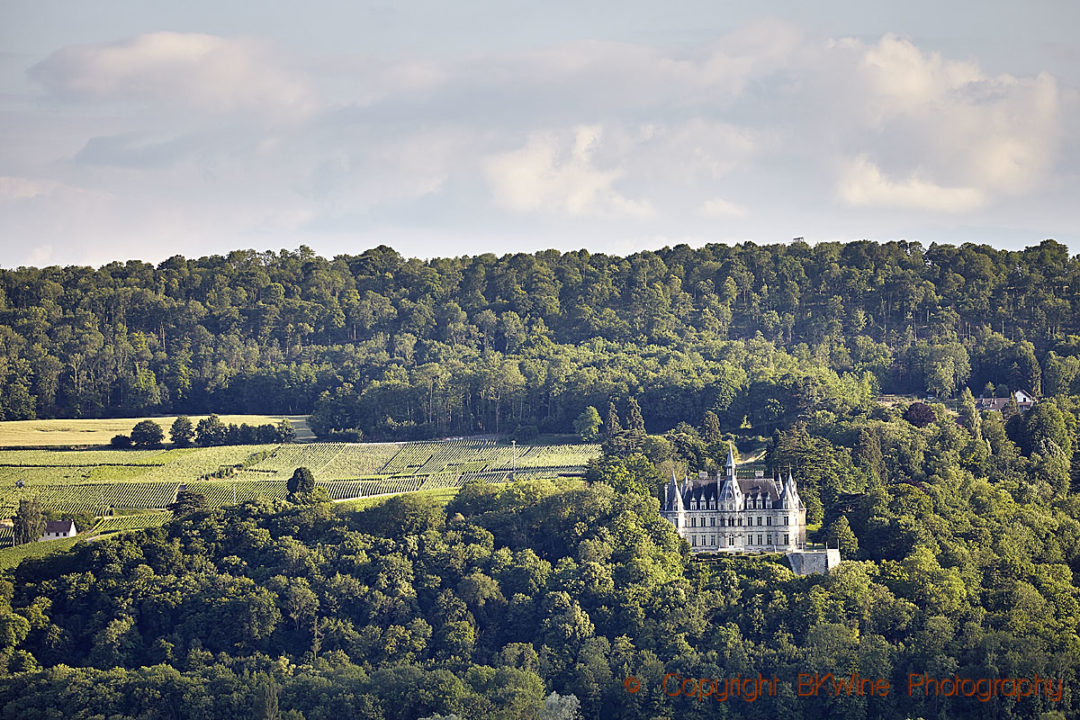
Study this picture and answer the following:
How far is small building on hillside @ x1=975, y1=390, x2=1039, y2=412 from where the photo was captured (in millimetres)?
88625

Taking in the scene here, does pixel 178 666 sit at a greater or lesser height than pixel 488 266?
lesser

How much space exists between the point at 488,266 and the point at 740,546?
2213 inches

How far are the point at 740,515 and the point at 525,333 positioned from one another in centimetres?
4499

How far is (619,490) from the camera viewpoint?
230 feet

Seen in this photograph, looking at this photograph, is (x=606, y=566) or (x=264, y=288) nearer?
(x=606, y=566)

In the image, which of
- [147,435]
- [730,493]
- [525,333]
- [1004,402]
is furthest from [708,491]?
[525,333]

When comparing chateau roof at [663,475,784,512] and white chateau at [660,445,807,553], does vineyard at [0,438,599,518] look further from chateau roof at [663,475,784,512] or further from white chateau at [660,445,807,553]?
white chateau at [660,445,807,553]

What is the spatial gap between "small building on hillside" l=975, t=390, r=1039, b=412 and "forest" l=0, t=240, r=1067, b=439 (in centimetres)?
110

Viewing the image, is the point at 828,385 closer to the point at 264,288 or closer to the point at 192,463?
the point at 192,463

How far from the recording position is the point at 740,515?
2645 inches

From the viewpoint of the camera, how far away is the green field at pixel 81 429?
9256 cm

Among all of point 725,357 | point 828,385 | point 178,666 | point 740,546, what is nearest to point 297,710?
point 178,666

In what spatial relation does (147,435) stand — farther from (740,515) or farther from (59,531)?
(740,515)

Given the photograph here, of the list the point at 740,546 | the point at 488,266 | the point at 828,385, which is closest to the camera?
the point at 740,546
